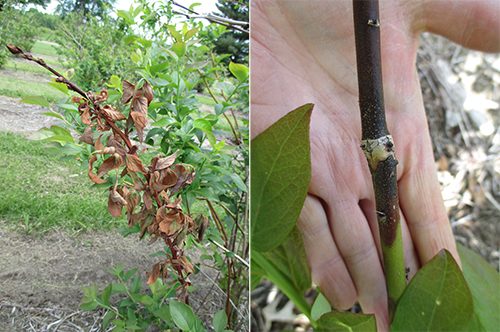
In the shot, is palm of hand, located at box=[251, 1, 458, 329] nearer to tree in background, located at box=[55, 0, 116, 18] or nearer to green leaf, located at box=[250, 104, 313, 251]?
green leaf, located at box=[250, 104, 313, 251]

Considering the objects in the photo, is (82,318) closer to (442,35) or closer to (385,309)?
(385,309)

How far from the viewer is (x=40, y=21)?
1871mm

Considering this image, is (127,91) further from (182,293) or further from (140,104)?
(182,293)

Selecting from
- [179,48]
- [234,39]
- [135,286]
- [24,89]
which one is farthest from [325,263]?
[24,89]

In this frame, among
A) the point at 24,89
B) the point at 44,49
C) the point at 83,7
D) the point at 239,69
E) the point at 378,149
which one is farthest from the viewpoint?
the point at 44,49

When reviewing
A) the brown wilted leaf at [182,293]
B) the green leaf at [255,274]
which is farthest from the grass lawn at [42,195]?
the green leaf at [255,274]

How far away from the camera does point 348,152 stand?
237 mm

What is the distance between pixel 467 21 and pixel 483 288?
7.4 inches

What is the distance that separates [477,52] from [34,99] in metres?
0.40

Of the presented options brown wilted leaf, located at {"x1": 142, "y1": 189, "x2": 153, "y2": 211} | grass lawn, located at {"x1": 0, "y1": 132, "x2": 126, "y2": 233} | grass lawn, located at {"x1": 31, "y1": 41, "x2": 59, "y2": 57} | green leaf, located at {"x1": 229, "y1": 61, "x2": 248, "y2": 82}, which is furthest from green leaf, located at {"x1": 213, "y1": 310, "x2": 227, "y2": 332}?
grass lawn, located at {"x1": 31, "y1": 41, "x2": 59, "y2": 57}

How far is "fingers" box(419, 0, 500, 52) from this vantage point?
22cm

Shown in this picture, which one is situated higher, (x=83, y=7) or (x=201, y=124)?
(x=83, y=7)

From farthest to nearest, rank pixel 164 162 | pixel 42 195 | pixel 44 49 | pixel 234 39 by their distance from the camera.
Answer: pixel 44 49 → pixel 42 195 → pixel 234 39 → pixel 164 162

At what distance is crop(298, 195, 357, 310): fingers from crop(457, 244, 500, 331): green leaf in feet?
0.26
